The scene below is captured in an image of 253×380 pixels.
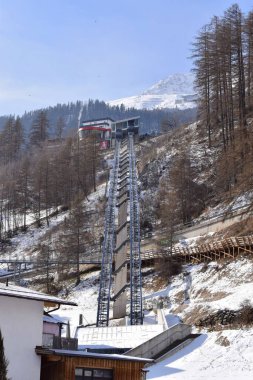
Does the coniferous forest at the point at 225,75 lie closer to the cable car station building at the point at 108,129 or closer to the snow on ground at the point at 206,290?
the snow on ground at the point at 206,290

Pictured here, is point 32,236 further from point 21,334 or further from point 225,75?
point 21,334

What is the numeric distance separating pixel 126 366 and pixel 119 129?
84.8 metres

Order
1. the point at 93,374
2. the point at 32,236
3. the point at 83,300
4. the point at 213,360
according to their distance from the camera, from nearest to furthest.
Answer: the point at 93,374 → the point at 213,360 → the point at 83,300 → the point at 32,236

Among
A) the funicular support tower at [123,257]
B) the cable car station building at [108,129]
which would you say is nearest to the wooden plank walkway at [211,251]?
the funicular support tower at [123,257]

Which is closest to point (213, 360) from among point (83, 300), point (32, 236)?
point (83, 300)

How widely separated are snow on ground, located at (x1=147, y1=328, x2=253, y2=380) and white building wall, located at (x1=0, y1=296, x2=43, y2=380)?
10.5 m

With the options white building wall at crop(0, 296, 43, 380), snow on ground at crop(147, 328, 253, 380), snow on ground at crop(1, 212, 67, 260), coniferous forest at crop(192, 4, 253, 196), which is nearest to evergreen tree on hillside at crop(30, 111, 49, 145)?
snow on ground at crop(1, 212, 67, 260)

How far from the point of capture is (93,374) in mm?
18703

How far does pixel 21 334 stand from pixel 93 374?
270cm

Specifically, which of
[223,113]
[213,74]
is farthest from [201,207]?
[213,74]

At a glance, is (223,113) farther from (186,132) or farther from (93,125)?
(93,125)

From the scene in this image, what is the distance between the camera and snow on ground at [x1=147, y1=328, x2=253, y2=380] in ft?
87.6

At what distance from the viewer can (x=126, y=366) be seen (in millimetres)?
19094

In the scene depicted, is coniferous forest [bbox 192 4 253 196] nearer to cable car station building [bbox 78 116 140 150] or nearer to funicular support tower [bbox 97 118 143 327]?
funicular support tower [bbox 97 118 143 327]
